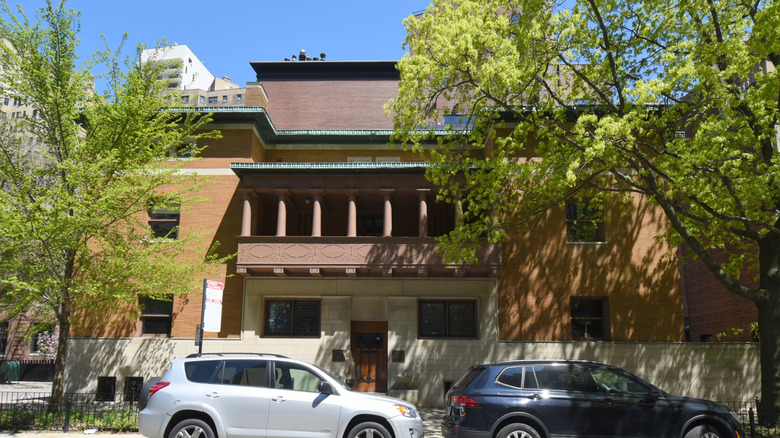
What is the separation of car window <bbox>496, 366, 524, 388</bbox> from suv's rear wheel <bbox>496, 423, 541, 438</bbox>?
2.35 feet

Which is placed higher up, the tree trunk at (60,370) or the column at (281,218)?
the column at (281,218)

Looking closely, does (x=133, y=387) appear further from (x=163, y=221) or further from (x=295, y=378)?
(x=295, y=378)

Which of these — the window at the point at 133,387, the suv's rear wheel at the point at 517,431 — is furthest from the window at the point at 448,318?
the window at the point at 133,387

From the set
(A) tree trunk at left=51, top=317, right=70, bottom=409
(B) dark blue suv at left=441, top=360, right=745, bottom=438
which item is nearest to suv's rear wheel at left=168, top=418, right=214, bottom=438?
(B) dark blue suv at left=441, top=360, right=745, bottom=438

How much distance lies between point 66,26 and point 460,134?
36.5 ft

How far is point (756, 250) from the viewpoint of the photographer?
1677cm

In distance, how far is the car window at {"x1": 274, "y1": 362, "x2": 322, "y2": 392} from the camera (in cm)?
948

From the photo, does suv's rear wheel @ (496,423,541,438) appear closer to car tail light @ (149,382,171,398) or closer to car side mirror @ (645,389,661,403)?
car side mirror @ (645,389,661,403)

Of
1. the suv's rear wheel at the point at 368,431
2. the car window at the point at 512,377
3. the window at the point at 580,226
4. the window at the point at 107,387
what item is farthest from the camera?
the window at the point at 580,226

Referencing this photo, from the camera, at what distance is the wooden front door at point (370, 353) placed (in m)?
19.4

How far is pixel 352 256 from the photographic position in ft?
61.7

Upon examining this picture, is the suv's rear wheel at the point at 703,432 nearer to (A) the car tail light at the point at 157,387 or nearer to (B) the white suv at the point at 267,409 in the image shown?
(B) the white suv at the point at 267,409

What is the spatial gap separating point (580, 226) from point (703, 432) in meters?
11.2

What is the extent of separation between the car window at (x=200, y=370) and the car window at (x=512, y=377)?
17.1 ft
